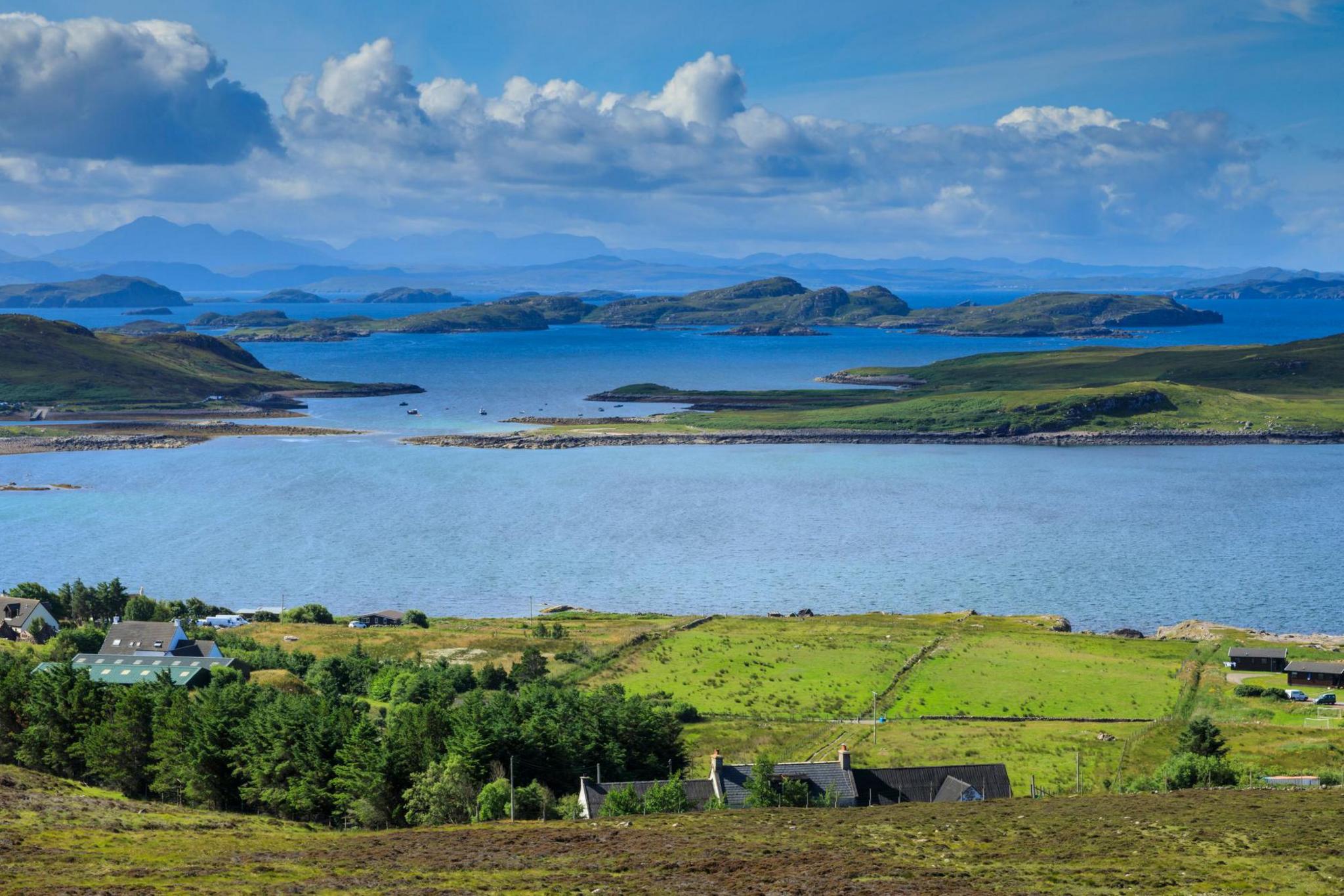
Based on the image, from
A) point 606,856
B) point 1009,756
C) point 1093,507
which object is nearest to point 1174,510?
point 1093,507

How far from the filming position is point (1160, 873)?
87.7 ft

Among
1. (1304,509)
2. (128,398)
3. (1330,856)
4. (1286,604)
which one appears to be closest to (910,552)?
(1286,604)

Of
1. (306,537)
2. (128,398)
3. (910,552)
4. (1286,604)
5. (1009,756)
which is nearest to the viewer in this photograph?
(1009,756)

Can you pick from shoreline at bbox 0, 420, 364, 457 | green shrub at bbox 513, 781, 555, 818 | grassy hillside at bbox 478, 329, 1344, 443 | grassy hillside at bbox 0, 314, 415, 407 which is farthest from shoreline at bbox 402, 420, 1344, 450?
green shrub at bbox 513, 781, 555, 818

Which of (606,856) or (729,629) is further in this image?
(729,629)

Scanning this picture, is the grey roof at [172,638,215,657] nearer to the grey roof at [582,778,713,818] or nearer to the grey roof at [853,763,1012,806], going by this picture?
the grey roof at [582,778,713,818]

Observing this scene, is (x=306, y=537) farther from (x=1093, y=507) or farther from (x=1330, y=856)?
(x=1330, y=856)

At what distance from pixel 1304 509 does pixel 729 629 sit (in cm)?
5686

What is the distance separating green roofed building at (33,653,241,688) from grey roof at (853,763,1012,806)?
2552 centimetres

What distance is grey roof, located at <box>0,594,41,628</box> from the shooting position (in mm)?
59906

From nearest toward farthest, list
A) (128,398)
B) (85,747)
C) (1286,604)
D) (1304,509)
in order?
(85,747) < (1286,604) < (1304,509) < (128,398)

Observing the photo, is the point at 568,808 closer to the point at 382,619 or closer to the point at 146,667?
the point at 146,667

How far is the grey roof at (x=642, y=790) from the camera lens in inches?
1356

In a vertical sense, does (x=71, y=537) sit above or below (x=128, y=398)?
below
